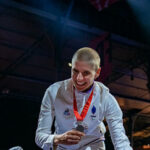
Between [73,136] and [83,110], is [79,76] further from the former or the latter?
[73,136]

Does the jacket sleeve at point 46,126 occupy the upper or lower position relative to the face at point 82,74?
lower

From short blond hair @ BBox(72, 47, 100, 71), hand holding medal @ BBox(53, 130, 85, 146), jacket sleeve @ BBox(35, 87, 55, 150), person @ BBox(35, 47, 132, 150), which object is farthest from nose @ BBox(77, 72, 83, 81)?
hand holding medal @ BBox(53, 130, 85, 146)

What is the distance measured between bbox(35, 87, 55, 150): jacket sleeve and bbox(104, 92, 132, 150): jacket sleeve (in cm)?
44

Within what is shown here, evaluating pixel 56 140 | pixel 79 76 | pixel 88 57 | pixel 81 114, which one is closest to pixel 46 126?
pixel 56 140

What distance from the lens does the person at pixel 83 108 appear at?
177cm

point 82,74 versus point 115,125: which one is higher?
point 82,74

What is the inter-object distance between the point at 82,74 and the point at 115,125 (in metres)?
0.46

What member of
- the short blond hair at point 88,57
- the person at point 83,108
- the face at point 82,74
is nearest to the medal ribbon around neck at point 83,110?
the person at point 83,108

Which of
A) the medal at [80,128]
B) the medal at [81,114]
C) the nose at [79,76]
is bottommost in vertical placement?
the medal at [80,128]

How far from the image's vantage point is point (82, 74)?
1.77 m

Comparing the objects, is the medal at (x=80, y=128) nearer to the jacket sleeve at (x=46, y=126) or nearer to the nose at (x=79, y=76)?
the jacket sleeve at (x=46, y=126)

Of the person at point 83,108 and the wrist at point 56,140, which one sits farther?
the person at point 83,108

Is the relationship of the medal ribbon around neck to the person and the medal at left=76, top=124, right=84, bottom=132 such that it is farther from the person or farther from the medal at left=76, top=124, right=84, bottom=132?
the medal at left=76, top=124, right=84, bottom=132

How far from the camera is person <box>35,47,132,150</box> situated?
1.77 m
